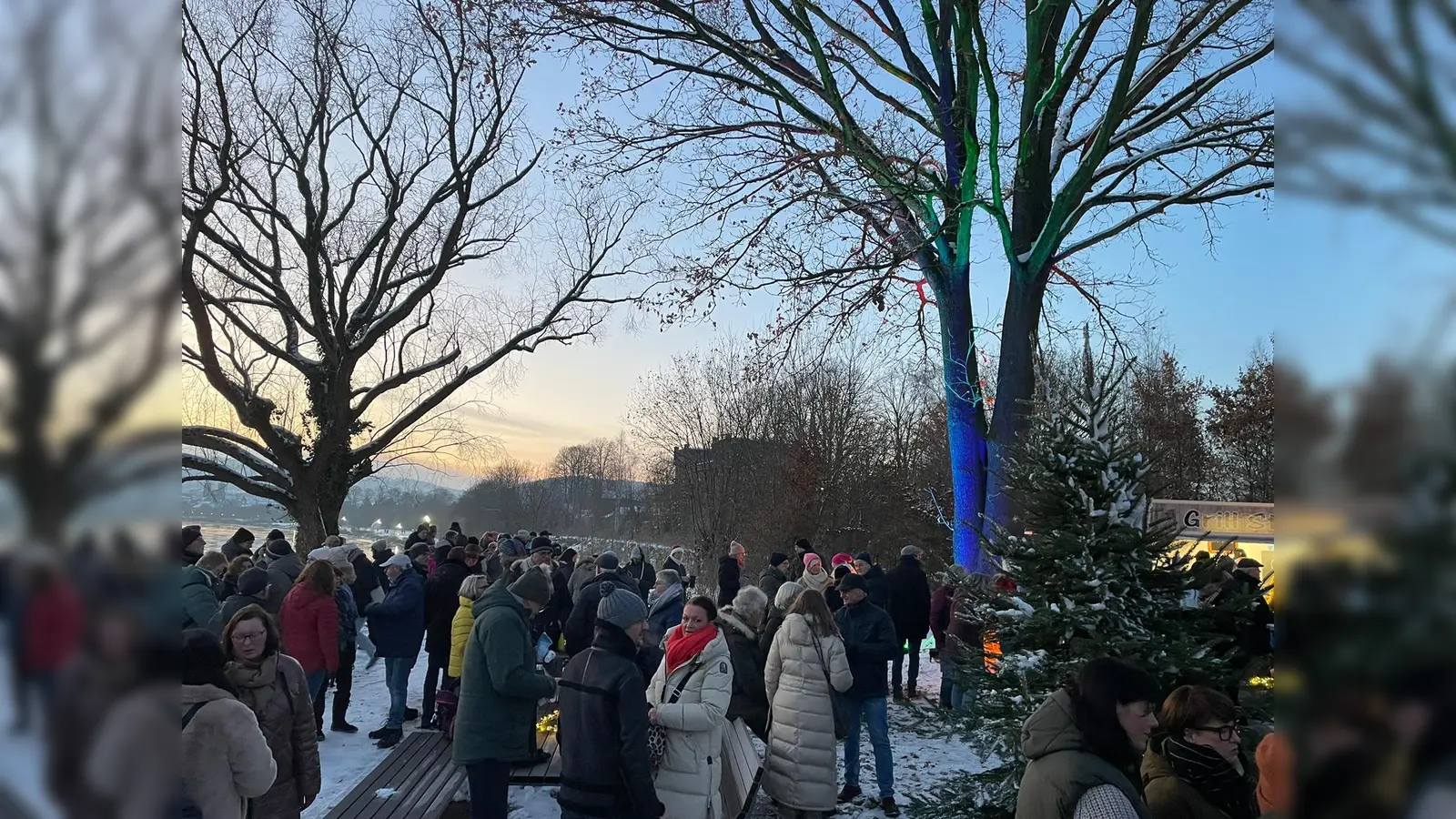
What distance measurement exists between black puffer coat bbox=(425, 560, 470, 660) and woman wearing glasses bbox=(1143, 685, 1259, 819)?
7223 millimetres

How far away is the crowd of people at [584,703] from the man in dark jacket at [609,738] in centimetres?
1

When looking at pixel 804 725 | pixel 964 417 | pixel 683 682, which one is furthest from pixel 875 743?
pixel 964 417

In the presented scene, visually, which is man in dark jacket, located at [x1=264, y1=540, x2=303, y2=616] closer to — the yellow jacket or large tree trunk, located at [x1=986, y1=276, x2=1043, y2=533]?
the yellow jacket

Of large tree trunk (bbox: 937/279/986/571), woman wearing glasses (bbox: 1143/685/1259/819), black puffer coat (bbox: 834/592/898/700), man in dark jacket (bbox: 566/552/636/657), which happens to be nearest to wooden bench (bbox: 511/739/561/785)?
man in dark jacket (bbox: 566/552/636/657)

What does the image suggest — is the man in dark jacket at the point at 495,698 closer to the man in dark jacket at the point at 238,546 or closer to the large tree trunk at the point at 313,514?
the man in dark jacket at the point at 238,546

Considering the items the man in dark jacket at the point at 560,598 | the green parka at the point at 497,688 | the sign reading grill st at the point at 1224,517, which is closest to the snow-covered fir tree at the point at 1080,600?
the green parka at the point at 497,688

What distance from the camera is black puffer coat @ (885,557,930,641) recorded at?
36.5 ft

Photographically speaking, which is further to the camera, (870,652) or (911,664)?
(911,664)

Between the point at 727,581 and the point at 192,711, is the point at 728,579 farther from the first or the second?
the point at 192,711

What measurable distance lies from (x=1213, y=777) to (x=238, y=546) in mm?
9563

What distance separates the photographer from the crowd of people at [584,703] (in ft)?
1.62

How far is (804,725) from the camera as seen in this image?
6.23m
